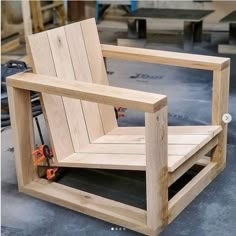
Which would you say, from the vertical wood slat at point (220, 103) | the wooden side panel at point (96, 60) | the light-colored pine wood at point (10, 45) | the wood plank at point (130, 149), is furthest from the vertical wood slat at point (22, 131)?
the light-colored pine wood at point (10, 45)

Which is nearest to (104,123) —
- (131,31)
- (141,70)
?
(141,70)

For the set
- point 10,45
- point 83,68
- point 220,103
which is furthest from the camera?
point 10,45

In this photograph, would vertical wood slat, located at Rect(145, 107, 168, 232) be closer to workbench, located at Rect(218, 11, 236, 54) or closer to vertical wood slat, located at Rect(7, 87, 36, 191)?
vertical wood slat, located at Rect(7, 87, 36, 191)

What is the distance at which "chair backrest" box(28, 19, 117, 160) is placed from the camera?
230cm

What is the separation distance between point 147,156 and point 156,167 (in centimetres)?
6

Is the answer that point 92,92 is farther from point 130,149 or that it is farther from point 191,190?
point 191,190

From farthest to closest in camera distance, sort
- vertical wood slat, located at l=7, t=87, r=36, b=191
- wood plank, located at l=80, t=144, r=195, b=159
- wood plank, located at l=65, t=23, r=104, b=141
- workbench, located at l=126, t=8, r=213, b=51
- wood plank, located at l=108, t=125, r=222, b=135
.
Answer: workbench, located at l=126, t=8, r=213, b=51
wood plank, located at l=65, t=23, r=104, b=141
wood plank, located at l=108, t=125, r=222, b=135
vertical wood slat, located at l=7, t=87, r=36, b=191
wood plank, located at l=80, t=144, r=195, b=159

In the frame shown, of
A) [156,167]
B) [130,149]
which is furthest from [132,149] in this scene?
[156,167]

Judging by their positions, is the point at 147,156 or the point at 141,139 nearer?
the point at 147,156

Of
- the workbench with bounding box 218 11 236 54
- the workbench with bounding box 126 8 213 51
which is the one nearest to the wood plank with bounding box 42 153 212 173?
the workbench with bounding box 218 11 236 54

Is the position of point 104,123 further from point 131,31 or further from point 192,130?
point 131,31

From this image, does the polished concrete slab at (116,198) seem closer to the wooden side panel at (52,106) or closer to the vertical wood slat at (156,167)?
the vertical wood slat at (156,167)

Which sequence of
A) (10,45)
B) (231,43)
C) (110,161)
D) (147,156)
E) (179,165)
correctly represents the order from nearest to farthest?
(147,156), (179,165), (110,161), (231,43), (10,45)

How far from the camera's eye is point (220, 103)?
2375mm
